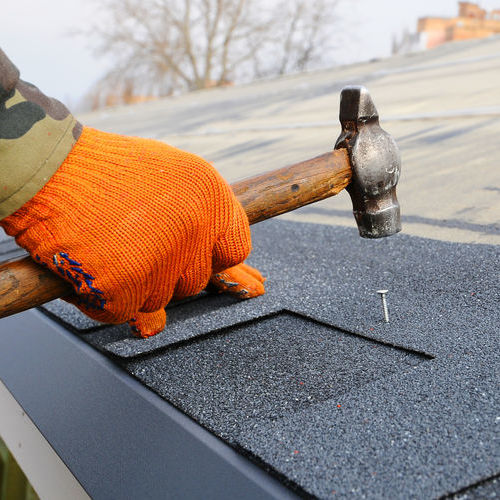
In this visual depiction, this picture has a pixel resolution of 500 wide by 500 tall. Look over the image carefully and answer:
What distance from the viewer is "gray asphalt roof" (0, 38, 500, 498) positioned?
2.23ft

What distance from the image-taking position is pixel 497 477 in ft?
2.03

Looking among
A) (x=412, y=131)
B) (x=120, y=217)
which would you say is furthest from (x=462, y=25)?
(x=120, y=217)

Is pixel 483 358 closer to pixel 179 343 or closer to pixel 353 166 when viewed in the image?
pixel 353 166

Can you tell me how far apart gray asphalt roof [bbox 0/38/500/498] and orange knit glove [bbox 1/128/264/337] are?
0.19 meters

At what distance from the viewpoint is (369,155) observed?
101 cm

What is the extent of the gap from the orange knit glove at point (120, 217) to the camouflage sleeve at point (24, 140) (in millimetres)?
17

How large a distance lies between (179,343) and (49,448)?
292 mm

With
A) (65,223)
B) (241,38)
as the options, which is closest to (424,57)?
(65,223)

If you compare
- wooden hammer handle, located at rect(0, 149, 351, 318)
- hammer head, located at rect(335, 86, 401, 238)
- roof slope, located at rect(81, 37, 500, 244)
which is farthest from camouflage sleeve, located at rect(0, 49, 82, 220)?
roof slope, located at rect(81, 37, 500, 244)

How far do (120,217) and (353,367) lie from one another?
387mm

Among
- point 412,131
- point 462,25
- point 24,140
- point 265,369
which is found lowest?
point 265,369

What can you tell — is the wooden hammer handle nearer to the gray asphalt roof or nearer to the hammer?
the hammer

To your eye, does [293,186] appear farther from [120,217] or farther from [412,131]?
[412,131]

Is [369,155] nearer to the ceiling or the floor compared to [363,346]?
nearer to the ceiling
